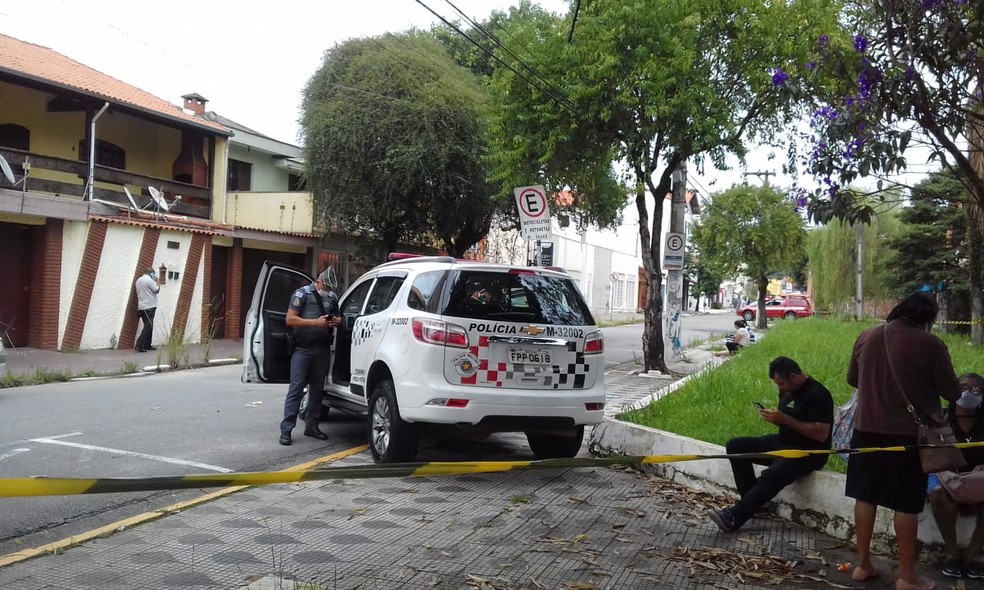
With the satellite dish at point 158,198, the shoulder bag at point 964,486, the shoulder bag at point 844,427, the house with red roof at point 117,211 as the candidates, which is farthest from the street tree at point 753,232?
the shoulder bag at point 964,486

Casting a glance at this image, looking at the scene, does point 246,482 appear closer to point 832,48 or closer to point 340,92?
point 832,48

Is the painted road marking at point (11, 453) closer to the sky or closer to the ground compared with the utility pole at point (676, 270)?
closer to the ground

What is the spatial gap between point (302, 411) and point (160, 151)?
1661 centimetres

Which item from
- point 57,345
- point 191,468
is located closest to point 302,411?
point 191,468

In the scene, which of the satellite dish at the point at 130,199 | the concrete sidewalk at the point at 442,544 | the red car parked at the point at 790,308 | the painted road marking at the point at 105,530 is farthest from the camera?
the red car parked at the point at 790,308

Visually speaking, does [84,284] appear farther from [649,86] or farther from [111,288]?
[649,86]

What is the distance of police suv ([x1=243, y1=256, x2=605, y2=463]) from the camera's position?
604cm

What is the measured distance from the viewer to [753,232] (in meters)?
33.8

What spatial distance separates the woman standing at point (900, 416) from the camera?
13.7 ft

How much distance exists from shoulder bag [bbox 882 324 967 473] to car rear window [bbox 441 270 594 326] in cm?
287

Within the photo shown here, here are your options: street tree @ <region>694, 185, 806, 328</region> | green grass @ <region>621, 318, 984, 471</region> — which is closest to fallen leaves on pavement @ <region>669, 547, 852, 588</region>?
green grass @ <region>621, 318, 984, 471</region>

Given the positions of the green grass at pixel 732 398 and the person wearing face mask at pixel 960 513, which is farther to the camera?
the green grass at pixel 732 398

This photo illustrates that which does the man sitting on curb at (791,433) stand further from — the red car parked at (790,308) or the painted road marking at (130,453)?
the red car parked at (790,308)

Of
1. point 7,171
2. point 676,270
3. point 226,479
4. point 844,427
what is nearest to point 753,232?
point 676,270
